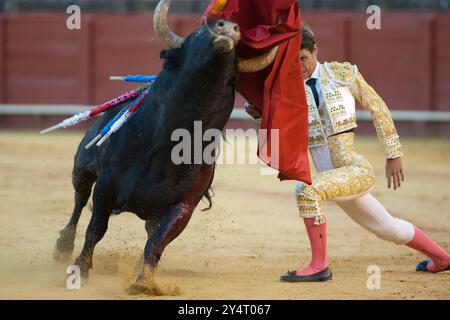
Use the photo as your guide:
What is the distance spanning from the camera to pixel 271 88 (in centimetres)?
379

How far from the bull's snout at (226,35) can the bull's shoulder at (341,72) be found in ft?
2.96

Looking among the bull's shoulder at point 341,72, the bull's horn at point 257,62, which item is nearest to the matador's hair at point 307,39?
the bull's shoulder at point 341,72

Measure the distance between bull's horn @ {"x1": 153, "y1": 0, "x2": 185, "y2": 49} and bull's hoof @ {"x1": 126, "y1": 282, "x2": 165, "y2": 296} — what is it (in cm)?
93

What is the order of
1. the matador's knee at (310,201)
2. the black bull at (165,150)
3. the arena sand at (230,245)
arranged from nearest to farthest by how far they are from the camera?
the black bull at (165,150) → the arena sand at (230,245) → the matador's knee at (310,201)

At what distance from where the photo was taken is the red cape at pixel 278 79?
3.60m

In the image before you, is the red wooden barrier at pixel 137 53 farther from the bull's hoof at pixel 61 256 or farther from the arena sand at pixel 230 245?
the bull's hoof at pixel 61 256

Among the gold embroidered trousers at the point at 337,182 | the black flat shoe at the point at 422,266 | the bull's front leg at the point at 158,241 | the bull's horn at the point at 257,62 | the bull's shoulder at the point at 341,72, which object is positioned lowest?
the black flat shoe at the point at 422,266

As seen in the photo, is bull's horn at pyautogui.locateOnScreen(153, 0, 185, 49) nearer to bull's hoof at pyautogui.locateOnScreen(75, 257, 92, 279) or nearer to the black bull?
the black bull

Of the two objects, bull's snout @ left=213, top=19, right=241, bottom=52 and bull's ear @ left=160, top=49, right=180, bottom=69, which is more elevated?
bull's snout @ left=213, top=19, right=241, bottom=52

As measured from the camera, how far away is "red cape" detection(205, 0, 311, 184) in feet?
11.8

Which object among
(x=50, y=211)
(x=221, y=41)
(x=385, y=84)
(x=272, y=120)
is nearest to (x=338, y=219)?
(x=50, y=211)

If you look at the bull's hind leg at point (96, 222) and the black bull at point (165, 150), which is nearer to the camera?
the black bull at point (165, 150)

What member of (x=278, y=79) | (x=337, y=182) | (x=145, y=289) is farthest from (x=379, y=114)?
(x=145, y=289)

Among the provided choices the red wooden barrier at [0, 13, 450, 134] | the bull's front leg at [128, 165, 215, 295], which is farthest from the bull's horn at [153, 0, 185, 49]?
the red wooden barrier at [0, 13, 450, 134]
